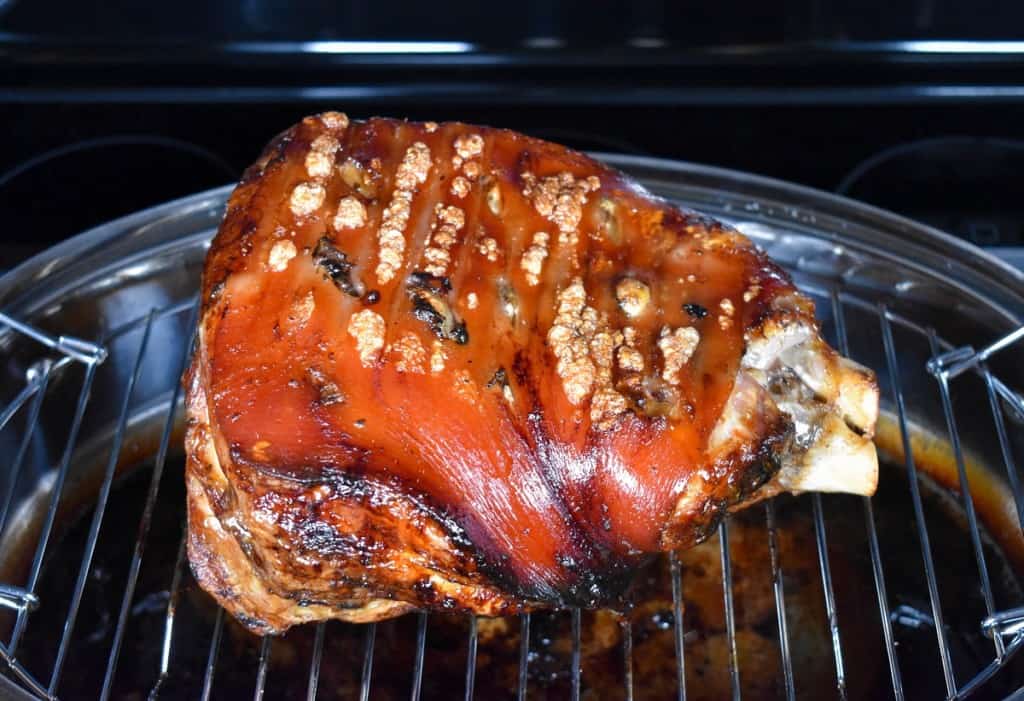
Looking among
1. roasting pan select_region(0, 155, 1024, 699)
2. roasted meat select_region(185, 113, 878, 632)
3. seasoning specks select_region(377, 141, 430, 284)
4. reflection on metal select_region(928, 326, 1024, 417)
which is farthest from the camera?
reflection on metal select_region(928, 326, 1024, 417)

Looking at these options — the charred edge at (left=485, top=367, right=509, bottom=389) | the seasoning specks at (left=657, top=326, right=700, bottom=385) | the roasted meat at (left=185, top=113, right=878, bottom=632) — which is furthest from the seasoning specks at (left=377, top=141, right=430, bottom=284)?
the seasoning specks at (left=657, top=326, right=700, bottom=385)

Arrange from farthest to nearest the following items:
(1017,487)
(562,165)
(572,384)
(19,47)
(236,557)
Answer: (19,47), (1017,487), (562,165), (236,557), (572,384)

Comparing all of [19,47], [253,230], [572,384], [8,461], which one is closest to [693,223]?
[572,384]

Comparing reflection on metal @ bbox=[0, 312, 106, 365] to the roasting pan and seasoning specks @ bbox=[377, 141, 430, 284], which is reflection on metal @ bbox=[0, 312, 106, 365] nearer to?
the roasting pan

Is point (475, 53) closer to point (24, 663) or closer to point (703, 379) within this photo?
point (703, 379)

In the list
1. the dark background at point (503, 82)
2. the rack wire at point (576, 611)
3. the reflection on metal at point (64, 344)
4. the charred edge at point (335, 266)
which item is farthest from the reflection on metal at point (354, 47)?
the charred edge at point (335, 266)
